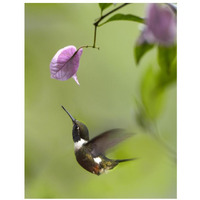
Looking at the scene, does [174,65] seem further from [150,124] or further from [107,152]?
[107,152]

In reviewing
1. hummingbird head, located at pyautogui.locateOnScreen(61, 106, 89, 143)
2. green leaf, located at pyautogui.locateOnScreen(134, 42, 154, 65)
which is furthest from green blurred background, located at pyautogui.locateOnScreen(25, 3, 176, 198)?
green leaf, located at pyautogui.locateOnScreen(134, 42, 154, 65)

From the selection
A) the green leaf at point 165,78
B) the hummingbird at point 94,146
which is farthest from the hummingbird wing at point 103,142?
the green leaf at point 165,78

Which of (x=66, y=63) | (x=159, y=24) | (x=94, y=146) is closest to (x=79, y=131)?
(x=94, y=146)

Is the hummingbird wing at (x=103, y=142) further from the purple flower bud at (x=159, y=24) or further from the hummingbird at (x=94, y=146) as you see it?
the purple flower bud at (x=159, y=24)

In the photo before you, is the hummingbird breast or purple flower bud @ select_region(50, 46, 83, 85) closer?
purple flower bud @ select_region(50, 46, 83, 85)

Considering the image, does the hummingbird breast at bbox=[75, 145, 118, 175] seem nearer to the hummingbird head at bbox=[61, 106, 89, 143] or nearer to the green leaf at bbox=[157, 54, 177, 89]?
the hummingbird head at bbox=[61, 106, 89, 143]

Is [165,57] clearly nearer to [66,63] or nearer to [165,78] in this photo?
[165,78]

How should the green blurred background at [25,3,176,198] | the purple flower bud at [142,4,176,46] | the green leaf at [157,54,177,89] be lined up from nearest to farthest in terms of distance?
the purple flower bud at [142,4,176,46]
the green leaf at [157,54,177,89]
the green blurred background at [25,3,176,198]
